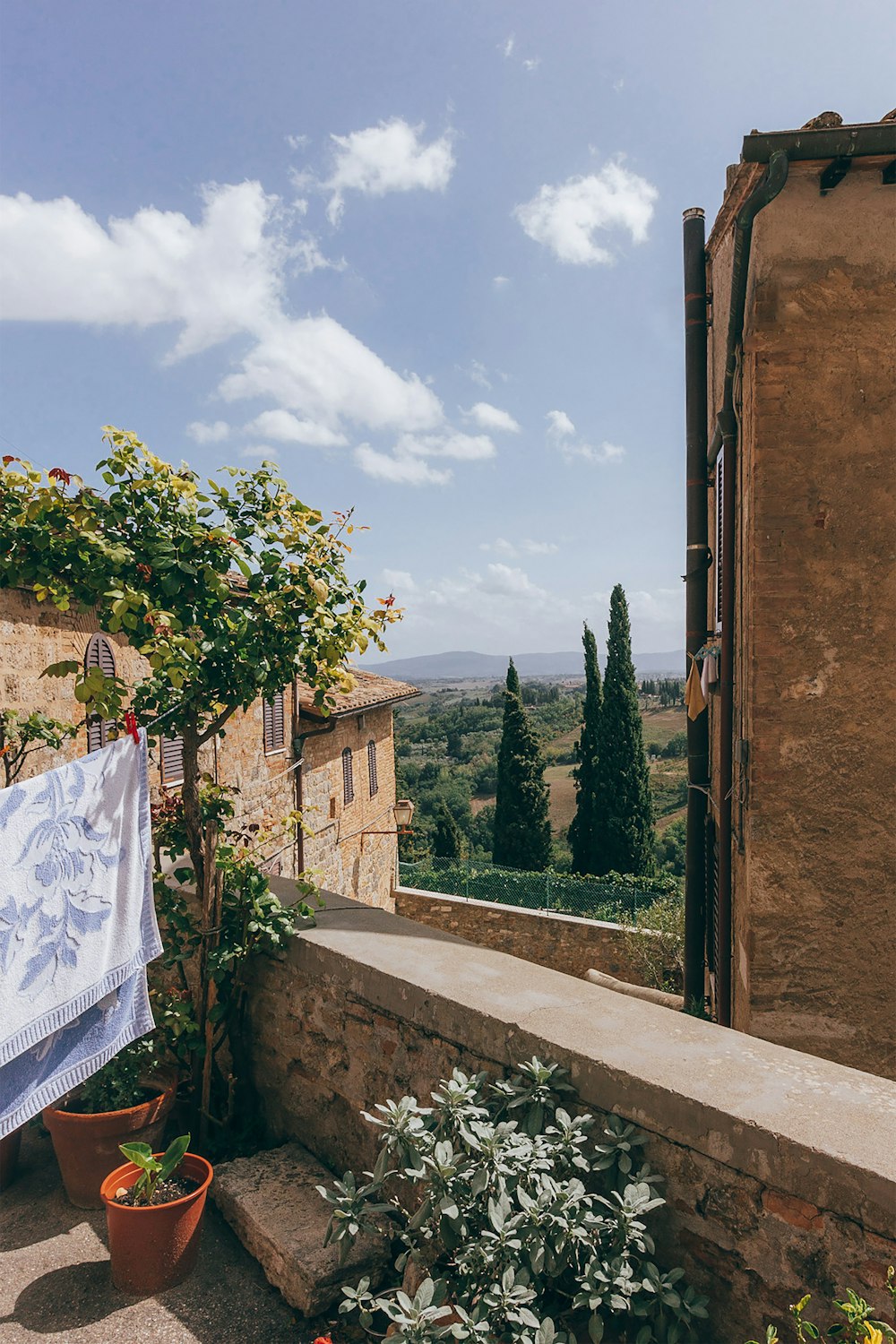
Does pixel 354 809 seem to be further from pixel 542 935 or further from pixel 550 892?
pixel 542 935

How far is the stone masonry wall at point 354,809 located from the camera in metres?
13.9

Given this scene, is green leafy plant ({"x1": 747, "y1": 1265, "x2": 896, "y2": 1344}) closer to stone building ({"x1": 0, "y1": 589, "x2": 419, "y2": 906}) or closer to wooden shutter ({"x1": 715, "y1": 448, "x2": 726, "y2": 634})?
stone building ({"x1": 0, "y1": 589, "x2": 419, "y2": 906})

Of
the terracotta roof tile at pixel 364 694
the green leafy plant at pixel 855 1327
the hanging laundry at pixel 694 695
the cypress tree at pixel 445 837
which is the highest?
the hanging laundry at pixel 694 695

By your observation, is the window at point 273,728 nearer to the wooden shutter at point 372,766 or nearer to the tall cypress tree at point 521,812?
the wooden shutter at point 372,766

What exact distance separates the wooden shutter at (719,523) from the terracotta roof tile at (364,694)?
681 centimetres

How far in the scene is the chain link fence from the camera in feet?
47.3

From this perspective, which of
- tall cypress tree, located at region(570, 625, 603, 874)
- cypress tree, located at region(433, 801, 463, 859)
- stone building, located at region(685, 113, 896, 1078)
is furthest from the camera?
cypress tree, located at region(433, 801, 463, 859)

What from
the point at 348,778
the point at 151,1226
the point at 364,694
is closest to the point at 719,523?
the point at 151,1226

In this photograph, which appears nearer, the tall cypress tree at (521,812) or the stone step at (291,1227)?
the stone step at (291,1227)

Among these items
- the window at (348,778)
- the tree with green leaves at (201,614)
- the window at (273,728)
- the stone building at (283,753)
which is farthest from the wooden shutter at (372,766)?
the tree with green leaves at (201,614)

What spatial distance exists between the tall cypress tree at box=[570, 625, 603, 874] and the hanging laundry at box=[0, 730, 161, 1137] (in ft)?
64.9

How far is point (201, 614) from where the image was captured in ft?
12.5

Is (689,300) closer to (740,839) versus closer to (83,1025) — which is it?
(740,839)

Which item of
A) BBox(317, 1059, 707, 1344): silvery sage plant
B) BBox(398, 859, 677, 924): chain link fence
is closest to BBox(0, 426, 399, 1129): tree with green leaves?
BBox(317, 1059, 707, 1344): silvery sage plant
